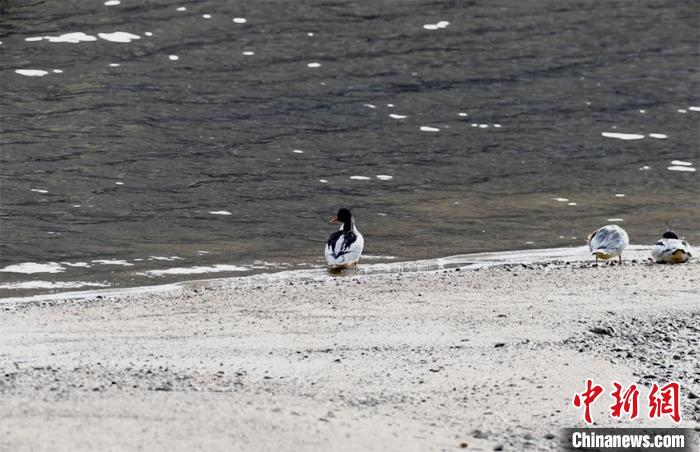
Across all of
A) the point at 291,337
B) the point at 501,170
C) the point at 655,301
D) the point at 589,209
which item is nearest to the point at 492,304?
the point at 655,301

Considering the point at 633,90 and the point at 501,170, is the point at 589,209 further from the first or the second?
the point at 633,90

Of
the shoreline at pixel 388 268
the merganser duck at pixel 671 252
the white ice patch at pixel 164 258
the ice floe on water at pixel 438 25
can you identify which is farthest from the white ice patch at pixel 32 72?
the merganser duck at pixel 671 252

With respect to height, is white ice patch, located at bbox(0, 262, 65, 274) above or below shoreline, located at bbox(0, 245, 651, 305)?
above

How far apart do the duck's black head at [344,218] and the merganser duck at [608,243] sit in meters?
2.80

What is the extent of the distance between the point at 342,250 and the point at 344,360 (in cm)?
504

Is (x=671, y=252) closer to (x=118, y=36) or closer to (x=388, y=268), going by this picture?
(x=388, y=268)

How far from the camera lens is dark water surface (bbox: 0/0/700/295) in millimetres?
15391

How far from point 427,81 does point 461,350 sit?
577 inches

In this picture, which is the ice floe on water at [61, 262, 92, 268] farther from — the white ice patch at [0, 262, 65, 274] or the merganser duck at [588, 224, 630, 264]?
the merganser duck at [588, 224, 630, 264]

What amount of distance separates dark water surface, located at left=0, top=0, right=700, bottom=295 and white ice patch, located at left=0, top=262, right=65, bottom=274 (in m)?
0.04

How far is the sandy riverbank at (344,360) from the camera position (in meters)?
7.09

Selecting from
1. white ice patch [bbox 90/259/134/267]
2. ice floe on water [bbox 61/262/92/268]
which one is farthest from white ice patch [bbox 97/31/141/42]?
ice floe on water [bbox 61/262/92/268]

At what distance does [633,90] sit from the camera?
23.9 meters

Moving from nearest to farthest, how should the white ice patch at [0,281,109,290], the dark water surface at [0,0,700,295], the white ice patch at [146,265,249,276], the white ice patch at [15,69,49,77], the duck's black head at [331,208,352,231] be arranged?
the white ice patch at [0,281,109,290] → the white ice patch at [146,265,249,276] → the duck's black head at [331,208,352,231] → the dark water surface at [0,0,700,295] → the white ice patch at [15,69,49,77]
